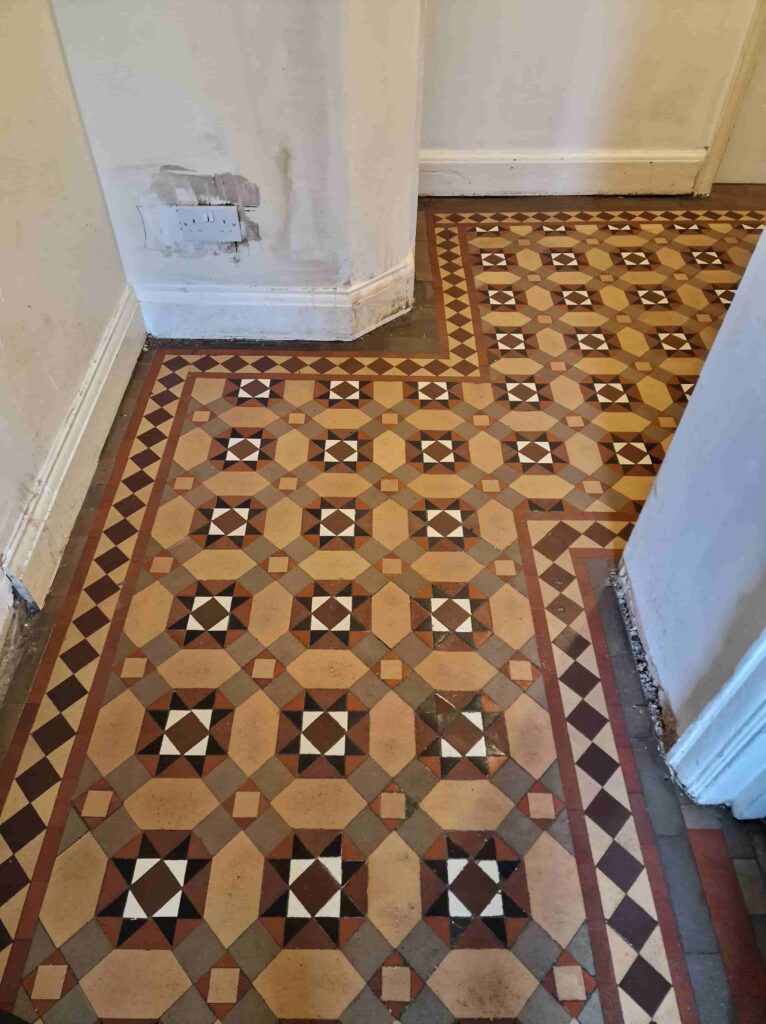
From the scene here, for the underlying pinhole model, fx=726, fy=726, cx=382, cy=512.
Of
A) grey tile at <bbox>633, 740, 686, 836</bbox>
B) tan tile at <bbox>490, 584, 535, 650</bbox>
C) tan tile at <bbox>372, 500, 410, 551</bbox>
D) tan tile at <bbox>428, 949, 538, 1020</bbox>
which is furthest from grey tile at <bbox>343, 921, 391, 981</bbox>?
tan tile at <bbox>372, 500, 410, 551</bbox>

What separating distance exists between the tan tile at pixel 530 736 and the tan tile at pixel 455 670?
11 cm

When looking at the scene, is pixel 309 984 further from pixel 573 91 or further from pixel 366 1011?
pixel 573 91

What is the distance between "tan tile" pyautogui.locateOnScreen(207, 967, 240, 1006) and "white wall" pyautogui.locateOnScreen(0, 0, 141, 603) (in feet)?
3.70

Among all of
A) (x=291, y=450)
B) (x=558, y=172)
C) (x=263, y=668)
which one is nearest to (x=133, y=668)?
(x=263, y=668)

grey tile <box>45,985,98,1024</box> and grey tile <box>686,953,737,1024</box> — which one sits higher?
grey tile <box>686,953,737,1024</box>

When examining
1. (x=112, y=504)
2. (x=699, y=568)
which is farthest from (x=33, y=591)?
(x=699, y=568)

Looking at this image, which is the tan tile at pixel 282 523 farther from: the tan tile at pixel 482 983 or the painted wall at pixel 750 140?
the painted wall at pixel 750 140

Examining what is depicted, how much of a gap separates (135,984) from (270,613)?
0.93 m

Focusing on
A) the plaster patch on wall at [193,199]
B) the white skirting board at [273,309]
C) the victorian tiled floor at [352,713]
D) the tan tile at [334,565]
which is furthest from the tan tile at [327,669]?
the plaster patch on wall at [193,199]

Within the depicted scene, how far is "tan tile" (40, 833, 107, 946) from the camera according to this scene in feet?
5.15

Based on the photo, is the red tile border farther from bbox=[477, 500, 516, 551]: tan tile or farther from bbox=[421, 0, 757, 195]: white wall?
bbox=[421, 0, 757, 195]: white wall

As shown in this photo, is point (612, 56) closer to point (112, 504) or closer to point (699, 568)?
point (699, 568)

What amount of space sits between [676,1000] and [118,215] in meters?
2.86

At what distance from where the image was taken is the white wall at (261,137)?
2223 millimetres
